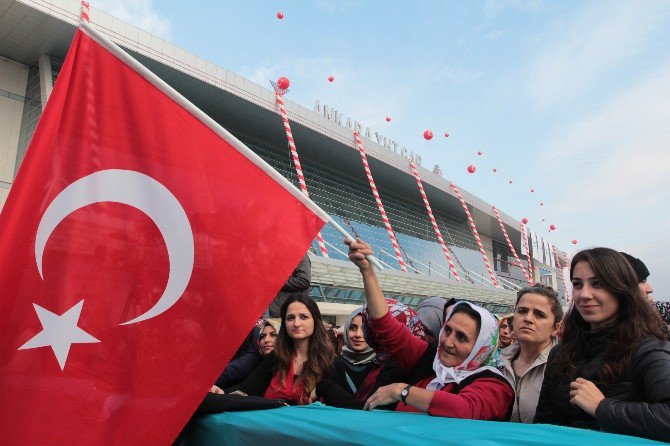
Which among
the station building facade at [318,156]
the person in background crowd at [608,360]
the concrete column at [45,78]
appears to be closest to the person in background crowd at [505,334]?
the person in background crowd at [608,360]

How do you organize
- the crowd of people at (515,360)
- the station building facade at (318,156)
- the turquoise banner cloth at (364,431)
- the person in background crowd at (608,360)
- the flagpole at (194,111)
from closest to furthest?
the turquoise banner cloth at (364,431) → the person in background crowd at (608,360) → the crowd of people at (515,360) → the flagpole at (194,111) → the station building facade at (318,156)

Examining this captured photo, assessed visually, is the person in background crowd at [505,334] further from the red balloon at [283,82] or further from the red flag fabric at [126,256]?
the red balloon at [283,82]

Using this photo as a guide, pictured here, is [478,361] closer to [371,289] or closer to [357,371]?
[371,289]

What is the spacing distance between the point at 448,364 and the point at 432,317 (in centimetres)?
68

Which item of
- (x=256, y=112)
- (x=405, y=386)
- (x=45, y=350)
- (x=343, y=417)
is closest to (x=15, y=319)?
(x=45, y=350)

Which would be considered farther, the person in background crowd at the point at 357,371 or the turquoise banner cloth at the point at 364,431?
the person in background crowd at the point at 357,371

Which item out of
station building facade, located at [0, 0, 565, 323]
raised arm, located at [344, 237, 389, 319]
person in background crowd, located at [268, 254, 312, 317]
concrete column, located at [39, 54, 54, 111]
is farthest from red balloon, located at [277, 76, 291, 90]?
raised arm, located at [344, 237, 389, 319]

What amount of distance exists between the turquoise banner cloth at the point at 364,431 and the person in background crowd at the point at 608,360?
0.93 feet

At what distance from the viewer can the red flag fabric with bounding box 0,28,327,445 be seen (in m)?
1.76

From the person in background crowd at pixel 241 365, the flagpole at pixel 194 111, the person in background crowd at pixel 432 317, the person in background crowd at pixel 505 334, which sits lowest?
the person in background crowd at pixel 241 365

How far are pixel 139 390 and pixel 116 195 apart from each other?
2.38ft

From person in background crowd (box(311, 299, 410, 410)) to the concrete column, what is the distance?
45.1ft

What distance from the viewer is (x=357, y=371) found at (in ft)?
10.5

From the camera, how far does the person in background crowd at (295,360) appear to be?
2.91m
